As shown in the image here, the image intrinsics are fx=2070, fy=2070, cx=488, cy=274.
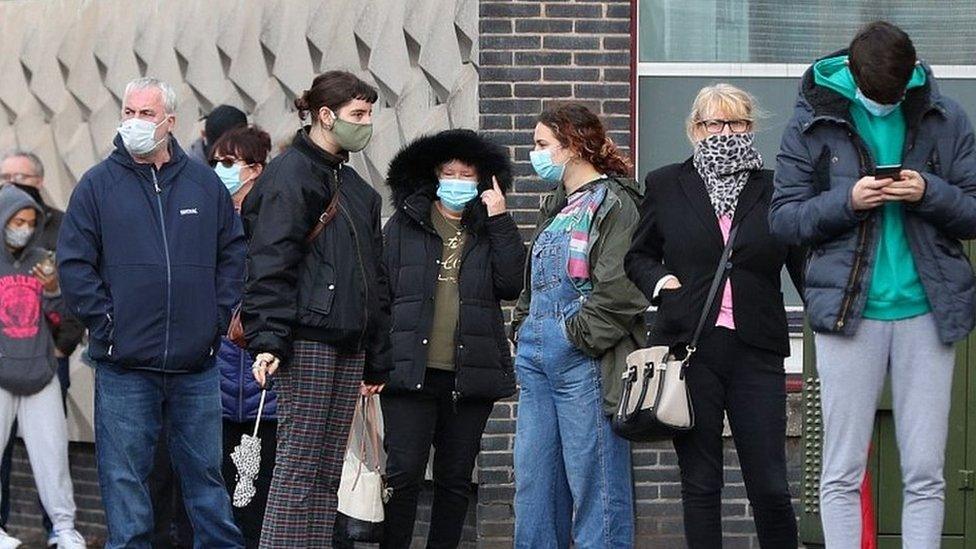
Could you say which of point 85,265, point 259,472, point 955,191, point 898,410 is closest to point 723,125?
point 955,191

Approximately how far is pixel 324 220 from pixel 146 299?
779mm

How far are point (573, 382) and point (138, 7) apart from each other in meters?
5.29

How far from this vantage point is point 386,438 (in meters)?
8.94

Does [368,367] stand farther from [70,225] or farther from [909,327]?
[909,327]

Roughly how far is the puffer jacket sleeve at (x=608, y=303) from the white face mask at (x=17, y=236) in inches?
154

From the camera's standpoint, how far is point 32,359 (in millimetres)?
10688

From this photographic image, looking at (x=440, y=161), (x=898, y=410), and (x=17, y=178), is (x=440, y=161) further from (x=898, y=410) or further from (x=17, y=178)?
(x=17, y=178)

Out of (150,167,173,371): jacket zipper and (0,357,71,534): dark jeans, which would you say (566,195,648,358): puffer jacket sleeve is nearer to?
(150,167,173,371): jacket zipper

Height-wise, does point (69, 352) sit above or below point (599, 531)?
above

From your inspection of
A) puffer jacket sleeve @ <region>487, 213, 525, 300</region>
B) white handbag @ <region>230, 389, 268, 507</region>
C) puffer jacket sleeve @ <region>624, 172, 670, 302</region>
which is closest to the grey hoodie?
white handbag @ <region>230, 389, 268, 507</region>

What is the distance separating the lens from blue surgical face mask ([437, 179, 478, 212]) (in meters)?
8.97

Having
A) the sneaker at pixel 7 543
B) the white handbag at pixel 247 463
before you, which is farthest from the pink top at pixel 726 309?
the sneaker at pixel 7 543

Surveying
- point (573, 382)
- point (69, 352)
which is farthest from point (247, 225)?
point (69, 352)

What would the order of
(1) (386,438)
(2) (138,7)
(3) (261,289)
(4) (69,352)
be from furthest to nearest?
(2) (138,7) < (4) (69,352) < (1) (386,438) < (3) (261,289)
